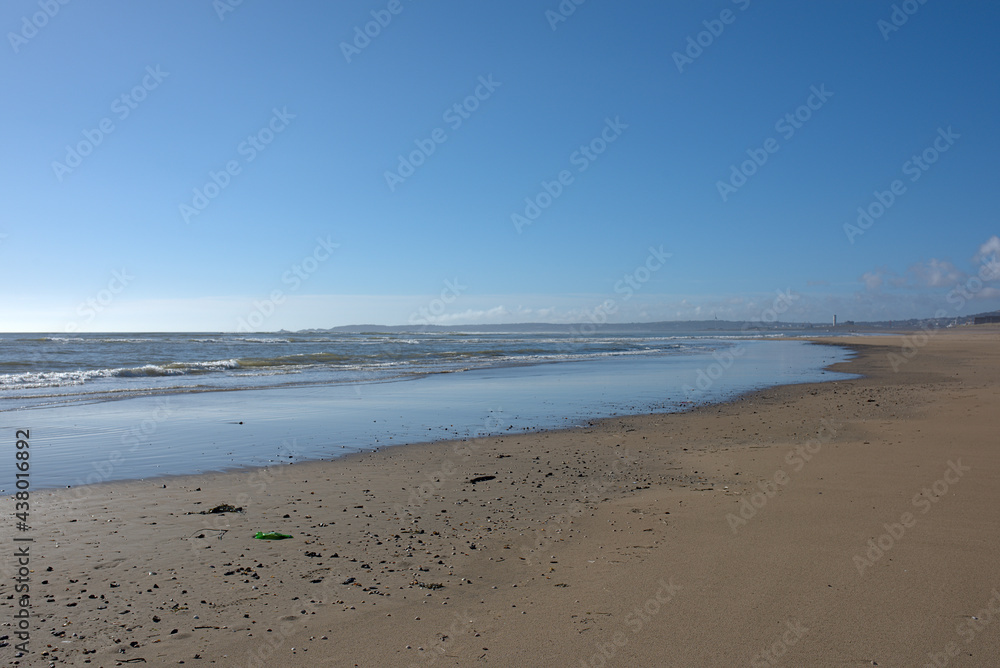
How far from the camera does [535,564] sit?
5.43m

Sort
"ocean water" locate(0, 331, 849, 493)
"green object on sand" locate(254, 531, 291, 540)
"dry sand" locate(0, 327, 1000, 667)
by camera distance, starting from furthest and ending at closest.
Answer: "ocean water" locate(0, 331, 849, 493)
"green object on sand" locate(254, 531, 291, 540)
"dry sand" locate(0, 327, 1000, 667)

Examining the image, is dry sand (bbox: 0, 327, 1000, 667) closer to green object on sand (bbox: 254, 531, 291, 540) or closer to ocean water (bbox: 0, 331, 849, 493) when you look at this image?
green object on sand (bbox: 254, 531, 291, 540)

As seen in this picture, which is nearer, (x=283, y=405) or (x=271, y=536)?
(x=271, y=536)

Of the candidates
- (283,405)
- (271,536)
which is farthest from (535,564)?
(283,405)

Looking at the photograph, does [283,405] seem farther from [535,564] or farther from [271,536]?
[535,564]

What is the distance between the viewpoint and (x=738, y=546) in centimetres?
570

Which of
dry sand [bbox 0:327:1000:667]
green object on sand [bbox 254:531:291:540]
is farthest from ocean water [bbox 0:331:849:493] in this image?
green object on sand [bbox 254:531:291:540]

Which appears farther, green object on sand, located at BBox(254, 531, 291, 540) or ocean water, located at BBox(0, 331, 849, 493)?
ocean water, located at BBox(0, 331, 849, 493)

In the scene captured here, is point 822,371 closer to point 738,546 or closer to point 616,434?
point 616,434

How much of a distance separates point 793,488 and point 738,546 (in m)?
2.46

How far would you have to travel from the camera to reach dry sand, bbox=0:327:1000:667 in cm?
405

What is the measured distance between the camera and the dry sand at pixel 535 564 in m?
4.05

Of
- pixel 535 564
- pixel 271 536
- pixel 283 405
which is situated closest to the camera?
pixel 535 564

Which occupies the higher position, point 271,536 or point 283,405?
point 283,405
